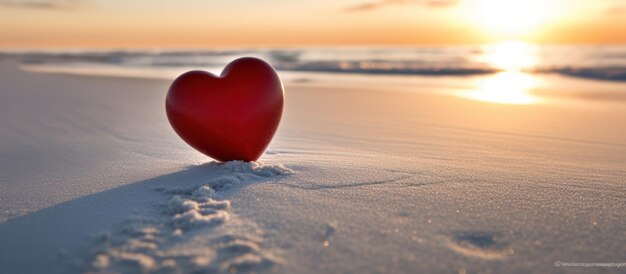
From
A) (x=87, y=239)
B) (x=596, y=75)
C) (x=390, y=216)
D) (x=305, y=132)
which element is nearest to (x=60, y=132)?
(x=305, y=132)

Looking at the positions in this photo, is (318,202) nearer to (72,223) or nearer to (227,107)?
(227,107)

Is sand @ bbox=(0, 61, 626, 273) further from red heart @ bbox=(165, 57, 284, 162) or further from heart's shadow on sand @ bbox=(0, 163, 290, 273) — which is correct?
red heart @ bbox=(165, 57, 284, 162)

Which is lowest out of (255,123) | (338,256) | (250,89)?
(338,256)

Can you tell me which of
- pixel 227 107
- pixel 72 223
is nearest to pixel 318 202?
pixel 227 107

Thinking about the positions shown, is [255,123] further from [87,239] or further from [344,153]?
[87,239]

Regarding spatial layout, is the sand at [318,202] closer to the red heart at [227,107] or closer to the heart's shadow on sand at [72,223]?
the heart's shadow on sand at [72,223]

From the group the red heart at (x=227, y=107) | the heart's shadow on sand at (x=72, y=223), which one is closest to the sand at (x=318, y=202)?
the heart's shadow on sand at (x=72, y=223)
